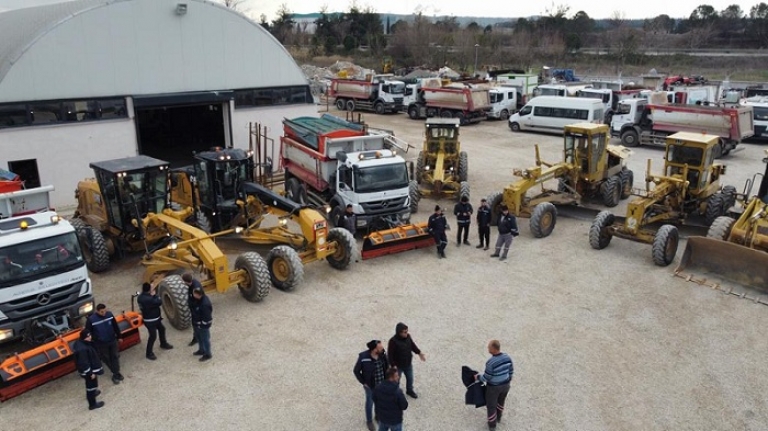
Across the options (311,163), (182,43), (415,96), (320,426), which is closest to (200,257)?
(320,426)

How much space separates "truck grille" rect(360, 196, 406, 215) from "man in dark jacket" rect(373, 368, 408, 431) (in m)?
7.95

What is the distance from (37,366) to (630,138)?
83.6 feet

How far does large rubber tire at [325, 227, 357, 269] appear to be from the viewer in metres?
12.2

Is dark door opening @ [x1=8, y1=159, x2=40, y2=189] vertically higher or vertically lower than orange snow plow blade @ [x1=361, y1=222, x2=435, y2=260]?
higher

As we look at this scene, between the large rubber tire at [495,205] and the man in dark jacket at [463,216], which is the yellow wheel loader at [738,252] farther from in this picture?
the large rubber tire at [495,205]

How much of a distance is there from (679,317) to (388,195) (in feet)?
22.4

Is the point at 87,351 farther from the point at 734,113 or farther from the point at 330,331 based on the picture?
the point at 734,113

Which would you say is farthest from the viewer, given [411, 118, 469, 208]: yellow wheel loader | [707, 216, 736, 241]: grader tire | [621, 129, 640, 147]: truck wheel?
[621, 129, 640, 147]: truck wheel

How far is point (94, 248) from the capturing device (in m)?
12.0

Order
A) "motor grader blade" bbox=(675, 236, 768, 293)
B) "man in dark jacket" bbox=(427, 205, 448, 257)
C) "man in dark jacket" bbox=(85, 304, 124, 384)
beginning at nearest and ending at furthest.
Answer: "man in dark jacket" bbox=(85, 304, 124, 384) → "motor grader blade" bbox=(675, 236, 768, 293) → "man in dark jacket" bbox=(427, 205, 448, 257)

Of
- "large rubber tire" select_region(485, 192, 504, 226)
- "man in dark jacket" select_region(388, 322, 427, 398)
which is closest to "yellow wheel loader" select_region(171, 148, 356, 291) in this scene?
"man in dark jacket" select_region(388, 322, 427, 398)

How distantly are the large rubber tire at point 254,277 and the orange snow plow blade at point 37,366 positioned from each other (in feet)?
9.73

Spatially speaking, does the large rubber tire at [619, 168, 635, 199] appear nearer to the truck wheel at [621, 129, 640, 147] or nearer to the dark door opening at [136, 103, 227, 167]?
the truck wheel at [621, 129, 640, 147]

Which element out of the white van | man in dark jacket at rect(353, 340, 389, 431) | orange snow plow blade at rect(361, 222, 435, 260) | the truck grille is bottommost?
orange snow plow blade at rect(361, 222, 435, 260)
